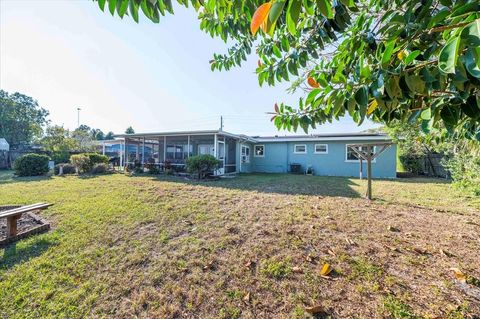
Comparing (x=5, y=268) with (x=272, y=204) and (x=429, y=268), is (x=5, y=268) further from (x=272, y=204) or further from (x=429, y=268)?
(x=429, y=268)

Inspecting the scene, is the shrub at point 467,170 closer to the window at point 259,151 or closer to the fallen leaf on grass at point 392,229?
the fallen leaf on grass at point 392,229

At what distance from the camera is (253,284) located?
2.46m

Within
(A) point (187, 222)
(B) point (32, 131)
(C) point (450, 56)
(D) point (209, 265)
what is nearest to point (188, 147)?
(A) point (187, 222)

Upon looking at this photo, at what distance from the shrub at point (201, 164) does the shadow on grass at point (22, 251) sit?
729cm

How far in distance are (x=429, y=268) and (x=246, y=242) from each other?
91.8 inches

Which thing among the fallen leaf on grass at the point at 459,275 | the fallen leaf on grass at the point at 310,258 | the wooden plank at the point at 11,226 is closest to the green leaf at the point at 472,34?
the fallen leaf on grass at the point at 310,258

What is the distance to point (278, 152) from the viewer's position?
53.2 ft

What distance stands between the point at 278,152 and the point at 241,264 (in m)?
13.8

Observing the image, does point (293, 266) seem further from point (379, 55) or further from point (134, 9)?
point (134, 9)

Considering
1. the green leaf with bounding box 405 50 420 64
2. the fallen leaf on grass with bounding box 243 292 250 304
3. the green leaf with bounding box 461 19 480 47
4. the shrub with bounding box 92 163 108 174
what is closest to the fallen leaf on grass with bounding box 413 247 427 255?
the fallen leaf on grass with bounding box 243 292 250 304

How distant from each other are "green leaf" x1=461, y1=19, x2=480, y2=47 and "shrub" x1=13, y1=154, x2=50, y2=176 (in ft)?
53.1

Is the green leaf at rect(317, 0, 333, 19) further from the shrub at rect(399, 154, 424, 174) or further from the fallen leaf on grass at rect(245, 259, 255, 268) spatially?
the shrub at rect(399, 154, 424, 174)

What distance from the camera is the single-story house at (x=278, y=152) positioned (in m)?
13.5

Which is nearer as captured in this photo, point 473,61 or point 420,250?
point 473,61
